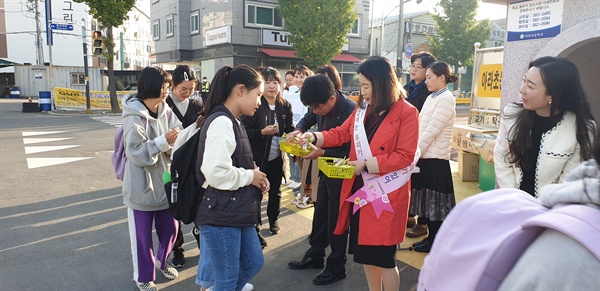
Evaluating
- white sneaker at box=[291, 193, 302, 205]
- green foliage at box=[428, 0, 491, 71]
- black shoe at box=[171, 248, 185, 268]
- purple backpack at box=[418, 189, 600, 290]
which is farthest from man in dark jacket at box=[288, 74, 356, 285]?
green foliage at box=[428, 0, 491, 71]

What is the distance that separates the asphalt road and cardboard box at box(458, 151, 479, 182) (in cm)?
322

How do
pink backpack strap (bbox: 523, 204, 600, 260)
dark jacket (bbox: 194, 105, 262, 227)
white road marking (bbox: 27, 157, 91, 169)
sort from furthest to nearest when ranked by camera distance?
white road marking (bbox: 27, 157, 91, 169) < dark jacket (bbox: 194, 105, 262, 227) < pink backpack strap (bbox: 523, 204, 600, 260)

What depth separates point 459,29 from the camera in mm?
28953

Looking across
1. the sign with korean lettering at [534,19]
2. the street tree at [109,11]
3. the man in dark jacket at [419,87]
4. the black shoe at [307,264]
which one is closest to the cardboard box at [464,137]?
the sign with korean lettering at [534,19]

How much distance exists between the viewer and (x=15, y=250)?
437 cm

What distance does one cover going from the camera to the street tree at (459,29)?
28.8 metres

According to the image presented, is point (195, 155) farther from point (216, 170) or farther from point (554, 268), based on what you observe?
point (554, 268)

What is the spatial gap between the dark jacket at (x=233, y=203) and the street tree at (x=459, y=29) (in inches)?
1171

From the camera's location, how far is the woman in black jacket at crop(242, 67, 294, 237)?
14.4ft

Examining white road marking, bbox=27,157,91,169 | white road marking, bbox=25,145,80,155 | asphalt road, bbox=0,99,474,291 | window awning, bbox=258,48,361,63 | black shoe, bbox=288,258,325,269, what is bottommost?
asphalt road, bbox=0,99,474,291

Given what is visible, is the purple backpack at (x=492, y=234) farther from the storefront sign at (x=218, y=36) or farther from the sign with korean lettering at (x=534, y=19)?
the storefront sign at (x=218, y=36)

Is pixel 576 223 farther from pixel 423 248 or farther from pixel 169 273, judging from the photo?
pixel 423 248

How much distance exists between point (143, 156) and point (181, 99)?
3.30ft

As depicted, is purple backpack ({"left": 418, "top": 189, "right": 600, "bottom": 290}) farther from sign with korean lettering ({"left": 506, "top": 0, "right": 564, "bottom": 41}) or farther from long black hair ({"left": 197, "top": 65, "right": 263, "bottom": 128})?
sign with korean lettering ({"left": 506, "top": 0, "right": 564, "bottom": 41})
